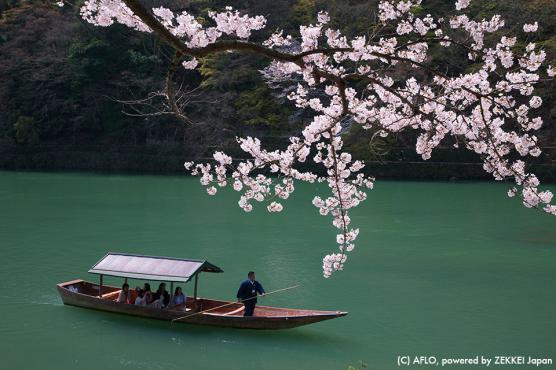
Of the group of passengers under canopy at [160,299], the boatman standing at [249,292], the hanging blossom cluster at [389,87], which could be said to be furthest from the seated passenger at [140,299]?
the hanging blossom cluster at [389,87]

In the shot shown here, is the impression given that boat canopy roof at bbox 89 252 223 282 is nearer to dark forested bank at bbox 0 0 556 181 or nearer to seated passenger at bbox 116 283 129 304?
seated passenger at bbox 116 283 129 304

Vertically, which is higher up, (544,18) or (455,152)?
(544,18)

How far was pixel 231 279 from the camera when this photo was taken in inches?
417

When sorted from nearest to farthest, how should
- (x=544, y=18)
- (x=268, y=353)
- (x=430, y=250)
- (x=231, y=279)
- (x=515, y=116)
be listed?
(x=515, y=116), (x=268, y=353), (x=231, y=279), (x=430, y=250), (x=544, y=18)

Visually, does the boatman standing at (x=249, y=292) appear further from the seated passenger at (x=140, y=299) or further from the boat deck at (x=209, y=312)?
the seated passenger at (x=140, y=299)

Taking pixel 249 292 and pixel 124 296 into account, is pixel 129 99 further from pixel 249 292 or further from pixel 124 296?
pixel 249 292

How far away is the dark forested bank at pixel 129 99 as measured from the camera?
81.4ft

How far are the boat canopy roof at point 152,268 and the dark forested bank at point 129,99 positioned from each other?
53.1 ft

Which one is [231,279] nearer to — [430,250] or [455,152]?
[430,250]

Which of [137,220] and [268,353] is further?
[137,220]

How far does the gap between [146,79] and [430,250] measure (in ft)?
50.8

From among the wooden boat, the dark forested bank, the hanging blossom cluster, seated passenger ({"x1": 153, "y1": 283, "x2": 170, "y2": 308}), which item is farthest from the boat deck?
the dark forested bank

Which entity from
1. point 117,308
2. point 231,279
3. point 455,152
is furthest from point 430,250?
point 455,152

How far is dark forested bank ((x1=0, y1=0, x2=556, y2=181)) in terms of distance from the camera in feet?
81.4
